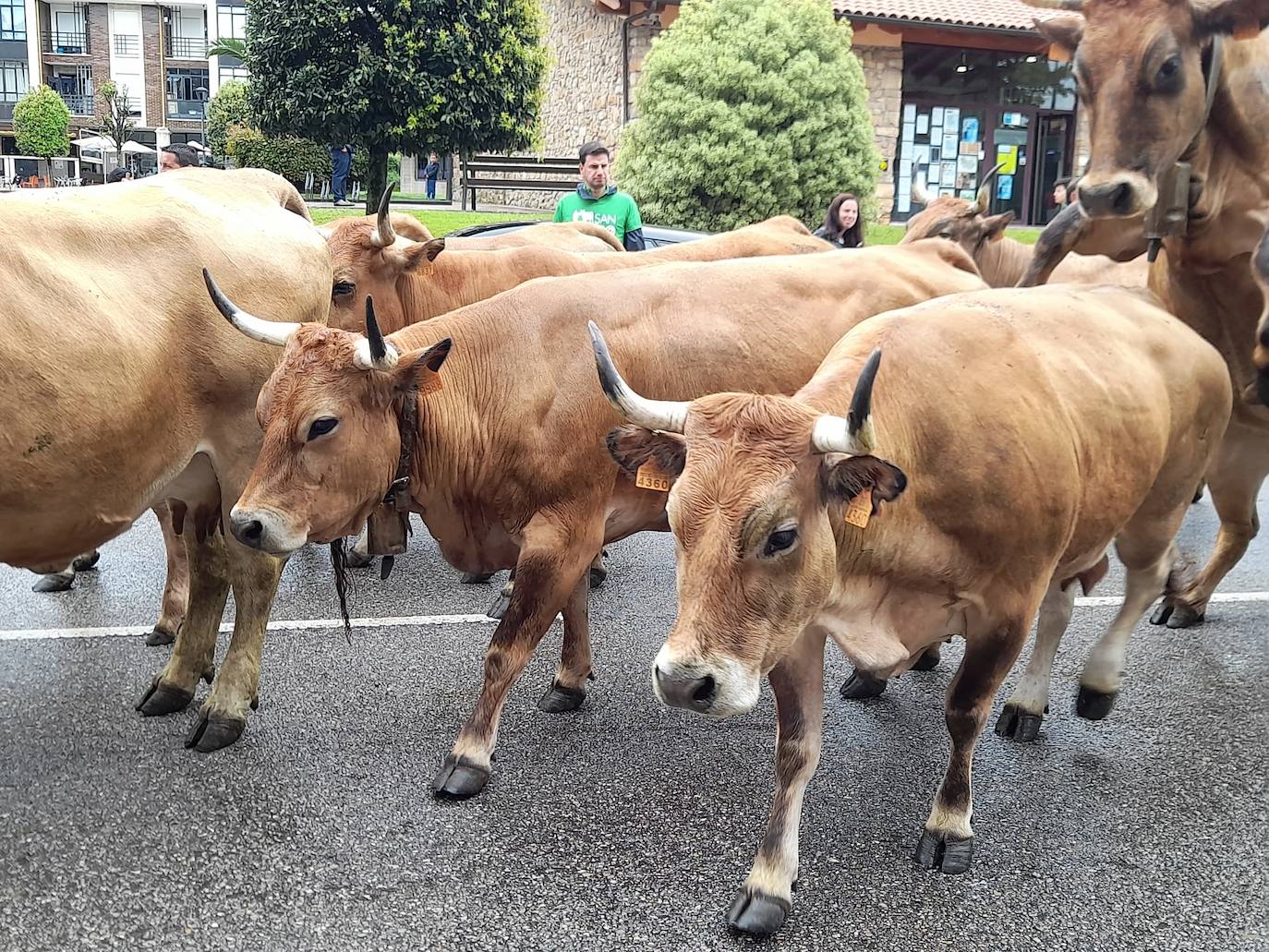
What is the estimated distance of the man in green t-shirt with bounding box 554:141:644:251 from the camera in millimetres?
9188

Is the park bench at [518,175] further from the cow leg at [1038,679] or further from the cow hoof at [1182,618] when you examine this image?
the cow leg at [1038,679]

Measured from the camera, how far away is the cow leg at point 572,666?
4652 mm

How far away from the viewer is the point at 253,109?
547 inches

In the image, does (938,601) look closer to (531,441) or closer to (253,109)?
(531,441)

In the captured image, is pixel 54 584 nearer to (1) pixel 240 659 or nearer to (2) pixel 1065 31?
(1) pixel 240 659

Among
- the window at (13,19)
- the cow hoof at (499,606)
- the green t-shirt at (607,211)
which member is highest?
the window at (13,19)

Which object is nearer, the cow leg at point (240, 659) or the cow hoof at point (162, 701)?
the cow leg at point (240, 659)

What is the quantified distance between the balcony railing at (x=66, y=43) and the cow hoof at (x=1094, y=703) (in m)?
77.0

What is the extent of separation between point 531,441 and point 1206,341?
273cm

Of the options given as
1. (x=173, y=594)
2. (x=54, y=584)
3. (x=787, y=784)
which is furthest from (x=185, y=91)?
(x=787, y=784)

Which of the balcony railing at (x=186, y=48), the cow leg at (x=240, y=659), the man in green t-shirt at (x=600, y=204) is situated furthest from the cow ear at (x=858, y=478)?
the balcony railing at (x=186, y=48)

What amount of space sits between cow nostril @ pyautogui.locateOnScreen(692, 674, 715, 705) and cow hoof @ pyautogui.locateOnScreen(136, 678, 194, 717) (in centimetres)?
267

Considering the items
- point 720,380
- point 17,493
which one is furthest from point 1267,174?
point 17,493

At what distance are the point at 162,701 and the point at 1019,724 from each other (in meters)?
3.41
